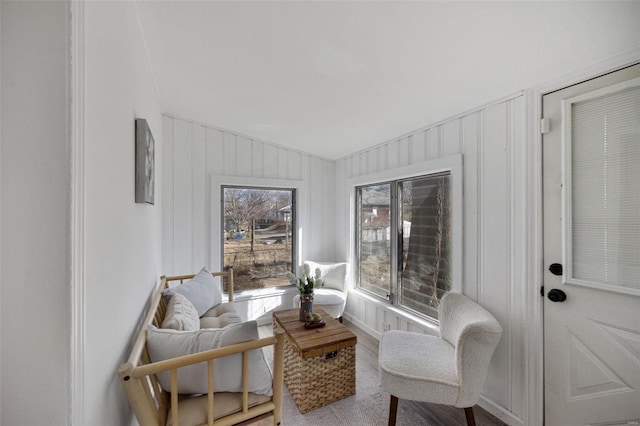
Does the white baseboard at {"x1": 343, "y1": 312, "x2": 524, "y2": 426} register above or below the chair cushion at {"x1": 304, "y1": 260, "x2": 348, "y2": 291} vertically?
below

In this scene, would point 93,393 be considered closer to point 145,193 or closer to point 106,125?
point 106,125

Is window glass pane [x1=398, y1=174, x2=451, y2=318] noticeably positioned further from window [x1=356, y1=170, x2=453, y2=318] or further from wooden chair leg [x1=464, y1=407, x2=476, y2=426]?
wooden chair leg [x1=464, y1=407, x2=476, y2=426]

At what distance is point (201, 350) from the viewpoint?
47.4 inches

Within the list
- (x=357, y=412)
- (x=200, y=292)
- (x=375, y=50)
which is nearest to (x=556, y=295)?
(x=357, y=412)

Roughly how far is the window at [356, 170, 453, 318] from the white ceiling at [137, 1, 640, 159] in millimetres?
708

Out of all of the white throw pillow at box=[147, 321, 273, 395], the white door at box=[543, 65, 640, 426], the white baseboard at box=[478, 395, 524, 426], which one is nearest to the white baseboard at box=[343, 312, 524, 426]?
the white baseboard at box=[478, 395, 524, 426]

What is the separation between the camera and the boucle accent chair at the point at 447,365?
→ 150cm

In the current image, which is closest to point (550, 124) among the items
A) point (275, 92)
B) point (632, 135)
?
point (632, 135)

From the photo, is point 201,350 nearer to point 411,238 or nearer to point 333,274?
point 411,238

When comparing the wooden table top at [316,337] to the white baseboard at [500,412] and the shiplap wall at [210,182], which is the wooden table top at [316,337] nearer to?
the white baseboard at [500,412]

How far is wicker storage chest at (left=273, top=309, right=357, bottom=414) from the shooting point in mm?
1893

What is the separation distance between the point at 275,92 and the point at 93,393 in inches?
81.2

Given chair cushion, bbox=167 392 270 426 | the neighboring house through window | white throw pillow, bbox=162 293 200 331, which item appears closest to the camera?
chair cushion, bbox=167 392 270 426

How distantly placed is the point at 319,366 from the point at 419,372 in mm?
719
